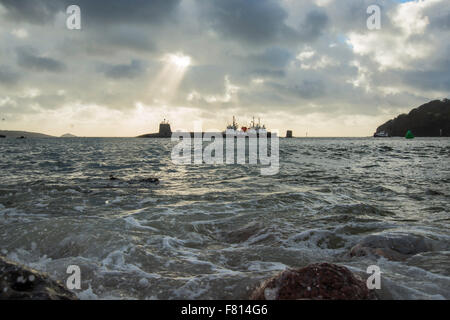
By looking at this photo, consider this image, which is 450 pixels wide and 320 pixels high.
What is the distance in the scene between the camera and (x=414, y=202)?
26.1 ft

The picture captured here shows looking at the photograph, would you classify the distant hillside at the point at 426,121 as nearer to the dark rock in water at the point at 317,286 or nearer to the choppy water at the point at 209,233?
the choppy water at the point at 209,233

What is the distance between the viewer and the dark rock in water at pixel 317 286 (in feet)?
8.09

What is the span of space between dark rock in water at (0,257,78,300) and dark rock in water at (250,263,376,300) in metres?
1.79

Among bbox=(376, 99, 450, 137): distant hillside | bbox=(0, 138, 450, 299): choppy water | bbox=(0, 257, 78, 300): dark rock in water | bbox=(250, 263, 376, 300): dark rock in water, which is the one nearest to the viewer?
bbox=(0, 257, 78, 300): dark rock in water

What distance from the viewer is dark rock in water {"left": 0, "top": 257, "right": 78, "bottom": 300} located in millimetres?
2225

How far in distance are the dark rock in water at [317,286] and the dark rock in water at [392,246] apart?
5.69 ft

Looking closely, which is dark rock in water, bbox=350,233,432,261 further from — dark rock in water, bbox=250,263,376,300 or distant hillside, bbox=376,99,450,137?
distant hillside, bbox=376,99,450,137

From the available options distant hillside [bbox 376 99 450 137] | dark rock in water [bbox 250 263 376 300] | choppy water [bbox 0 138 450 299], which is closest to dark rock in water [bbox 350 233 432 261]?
choppy water [bbox 0 138 450 299]

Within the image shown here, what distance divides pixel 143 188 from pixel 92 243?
589cm

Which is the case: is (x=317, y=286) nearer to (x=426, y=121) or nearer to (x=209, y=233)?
(x=209, y=233)

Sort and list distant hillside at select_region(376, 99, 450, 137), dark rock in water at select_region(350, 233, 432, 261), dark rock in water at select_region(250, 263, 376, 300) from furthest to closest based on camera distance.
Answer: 1. distant hillside at select_region(376, 99, 450, 137)
2. dark rock in water at select_region(350, 233, 432, 261)
3. dark rock in water at select_region(250, 263, 376, 300)
